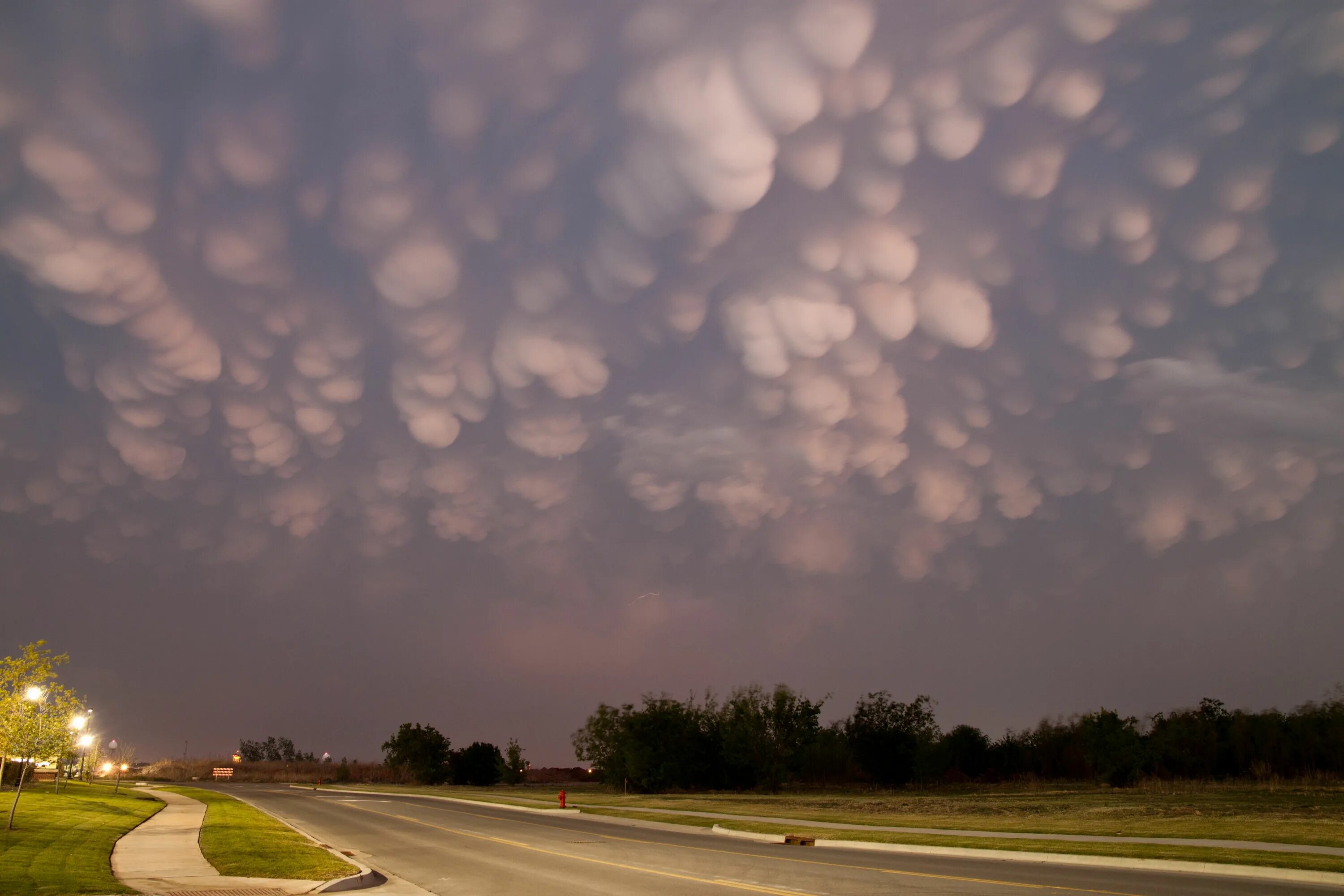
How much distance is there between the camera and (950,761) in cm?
8625

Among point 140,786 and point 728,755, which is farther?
point 140,786

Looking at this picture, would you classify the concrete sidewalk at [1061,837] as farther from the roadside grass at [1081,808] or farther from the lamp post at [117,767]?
the lamp post at [117,767]

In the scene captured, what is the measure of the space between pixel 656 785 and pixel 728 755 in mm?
6293

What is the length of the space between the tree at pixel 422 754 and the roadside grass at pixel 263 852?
70094 millimetres

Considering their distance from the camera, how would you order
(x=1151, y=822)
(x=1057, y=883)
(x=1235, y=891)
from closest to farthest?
(x=1235, y=891), (x=1057, y=883), (x=1151, y=822)

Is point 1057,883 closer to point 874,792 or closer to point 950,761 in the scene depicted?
point 874,792

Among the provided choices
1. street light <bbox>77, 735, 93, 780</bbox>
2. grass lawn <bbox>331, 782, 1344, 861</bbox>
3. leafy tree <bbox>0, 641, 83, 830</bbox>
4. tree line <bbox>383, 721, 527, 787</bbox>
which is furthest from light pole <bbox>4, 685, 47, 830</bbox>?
tree line <bbox>383, 721, 527, 787</bbox>

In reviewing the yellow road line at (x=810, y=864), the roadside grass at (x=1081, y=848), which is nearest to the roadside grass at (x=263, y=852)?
the yellow road line at (x=810, y=864)

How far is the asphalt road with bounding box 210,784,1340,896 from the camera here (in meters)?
15.4

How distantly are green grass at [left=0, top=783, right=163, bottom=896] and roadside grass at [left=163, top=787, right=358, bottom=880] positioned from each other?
7.56ft

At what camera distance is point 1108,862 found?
1947cm

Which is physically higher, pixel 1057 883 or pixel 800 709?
pixel 800 709

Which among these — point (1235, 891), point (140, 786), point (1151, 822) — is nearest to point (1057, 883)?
point (1235, 891)

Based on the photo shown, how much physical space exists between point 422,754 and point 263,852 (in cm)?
8728
